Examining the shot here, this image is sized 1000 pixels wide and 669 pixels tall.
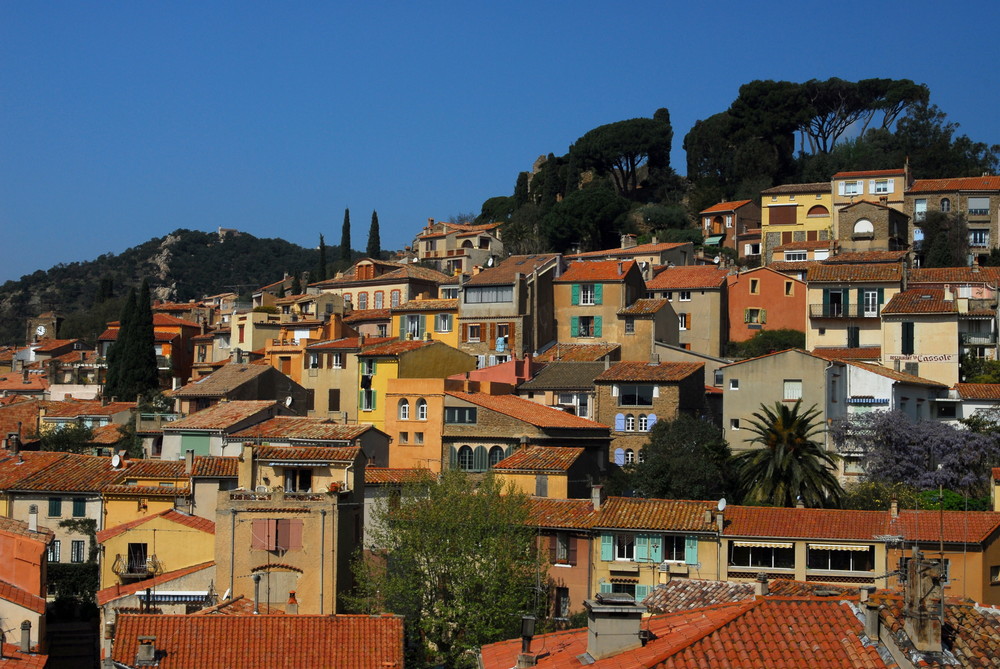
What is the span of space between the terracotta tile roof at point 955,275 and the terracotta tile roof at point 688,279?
33.9 ft

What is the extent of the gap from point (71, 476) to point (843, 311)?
1434 inches

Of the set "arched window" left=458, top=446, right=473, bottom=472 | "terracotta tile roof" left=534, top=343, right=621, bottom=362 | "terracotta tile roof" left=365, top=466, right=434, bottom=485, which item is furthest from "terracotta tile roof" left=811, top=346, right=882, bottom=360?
"terracotta tile roof" left=365, top=466, right=434, bottom=485

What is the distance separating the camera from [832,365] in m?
55.2

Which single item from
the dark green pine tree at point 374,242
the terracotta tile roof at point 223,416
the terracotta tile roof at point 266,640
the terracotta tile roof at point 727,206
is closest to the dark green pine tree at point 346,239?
the dark green pine tree at point 374,242

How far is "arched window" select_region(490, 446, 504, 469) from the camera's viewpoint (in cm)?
5206

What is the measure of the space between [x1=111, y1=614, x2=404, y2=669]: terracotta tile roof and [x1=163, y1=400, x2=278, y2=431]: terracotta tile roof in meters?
25.6

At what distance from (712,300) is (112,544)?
130 ft

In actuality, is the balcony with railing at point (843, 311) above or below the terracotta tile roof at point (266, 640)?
above

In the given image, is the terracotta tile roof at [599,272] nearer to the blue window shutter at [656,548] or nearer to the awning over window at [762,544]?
the blue window shutter at [656,548]

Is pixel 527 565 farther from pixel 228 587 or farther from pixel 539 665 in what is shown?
pixel 539 665

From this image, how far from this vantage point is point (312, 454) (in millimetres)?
40750

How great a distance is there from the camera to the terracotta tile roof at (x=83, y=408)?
73750mm

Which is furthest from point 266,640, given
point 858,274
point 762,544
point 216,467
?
point 858,274

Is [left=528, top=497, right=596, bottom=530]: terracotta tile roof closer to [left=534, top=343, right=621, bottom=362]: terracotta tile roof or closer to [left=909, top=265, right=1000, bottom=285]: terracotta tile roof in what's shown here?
[left=534, top=343, right=621, bottom=362]: terracotta tile roof
